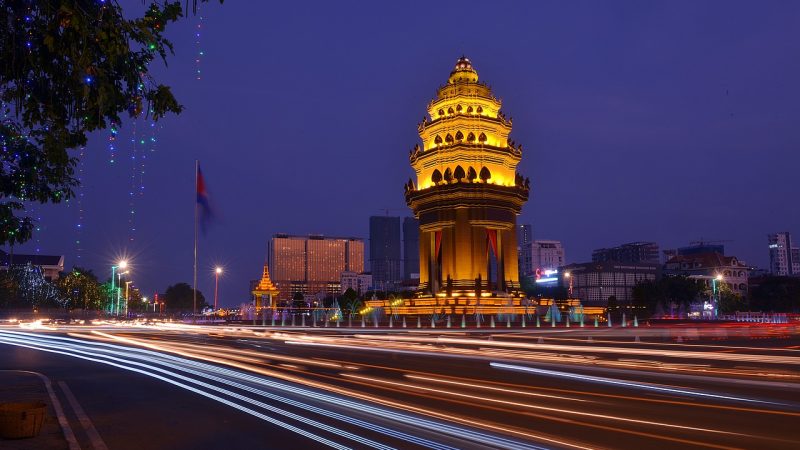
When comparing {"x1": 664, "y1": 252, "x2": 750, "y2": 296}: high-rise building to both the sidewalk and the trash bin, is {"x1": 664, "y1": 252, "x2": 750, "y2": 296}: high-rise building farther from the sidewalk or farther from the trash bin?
the trash bin

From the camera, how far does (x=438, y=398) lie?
49.1 ft

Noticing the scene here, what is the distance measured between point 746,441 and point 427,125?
68725mm

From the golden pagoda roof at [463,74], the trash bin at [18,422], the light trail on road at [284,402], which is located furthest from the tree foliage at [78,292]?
the trash bin at [18,422]

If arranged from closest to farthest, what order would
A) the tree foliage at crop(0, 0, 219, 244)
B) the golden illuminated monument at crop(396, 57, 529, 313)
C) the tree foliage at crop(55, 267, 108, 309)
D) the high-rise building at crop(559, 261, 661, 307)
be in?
the tree foliage at crop(0, 0, 219, 244) < the golden illuminated monument at crop(396, 57, 529, 313) < the tree foliage at crop(55, 267, 108, 309) < the high-rise building at crop(559, 261, 661, 307)

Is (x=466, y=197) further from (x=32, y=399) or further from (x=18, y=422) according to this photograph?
(x=18, y=422)

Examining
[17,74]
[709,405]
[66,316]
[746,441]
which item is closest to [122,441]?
[17,74]

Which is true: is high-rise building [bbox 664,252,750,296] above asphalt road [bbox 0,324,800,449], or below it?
above

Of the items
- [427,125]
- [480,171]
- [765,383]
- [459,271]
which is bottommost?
[765,383]

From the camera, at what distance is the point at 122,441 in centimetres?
1096

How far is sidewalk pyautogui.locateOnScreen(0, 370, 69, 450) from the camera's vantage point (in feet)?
34.3

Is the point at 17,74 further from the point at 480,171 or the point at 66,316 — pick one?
the point at 66,316

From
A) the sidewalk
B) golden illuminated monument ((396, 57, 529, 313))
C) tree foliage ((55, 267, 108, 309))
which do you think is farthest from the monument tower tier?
tree foliage ((55, 267, 108, 309))

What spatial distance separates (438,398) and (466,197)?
57187 mm

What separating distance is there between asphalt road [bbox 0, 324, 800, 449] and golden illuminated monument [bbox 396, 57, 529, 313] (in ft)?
138
